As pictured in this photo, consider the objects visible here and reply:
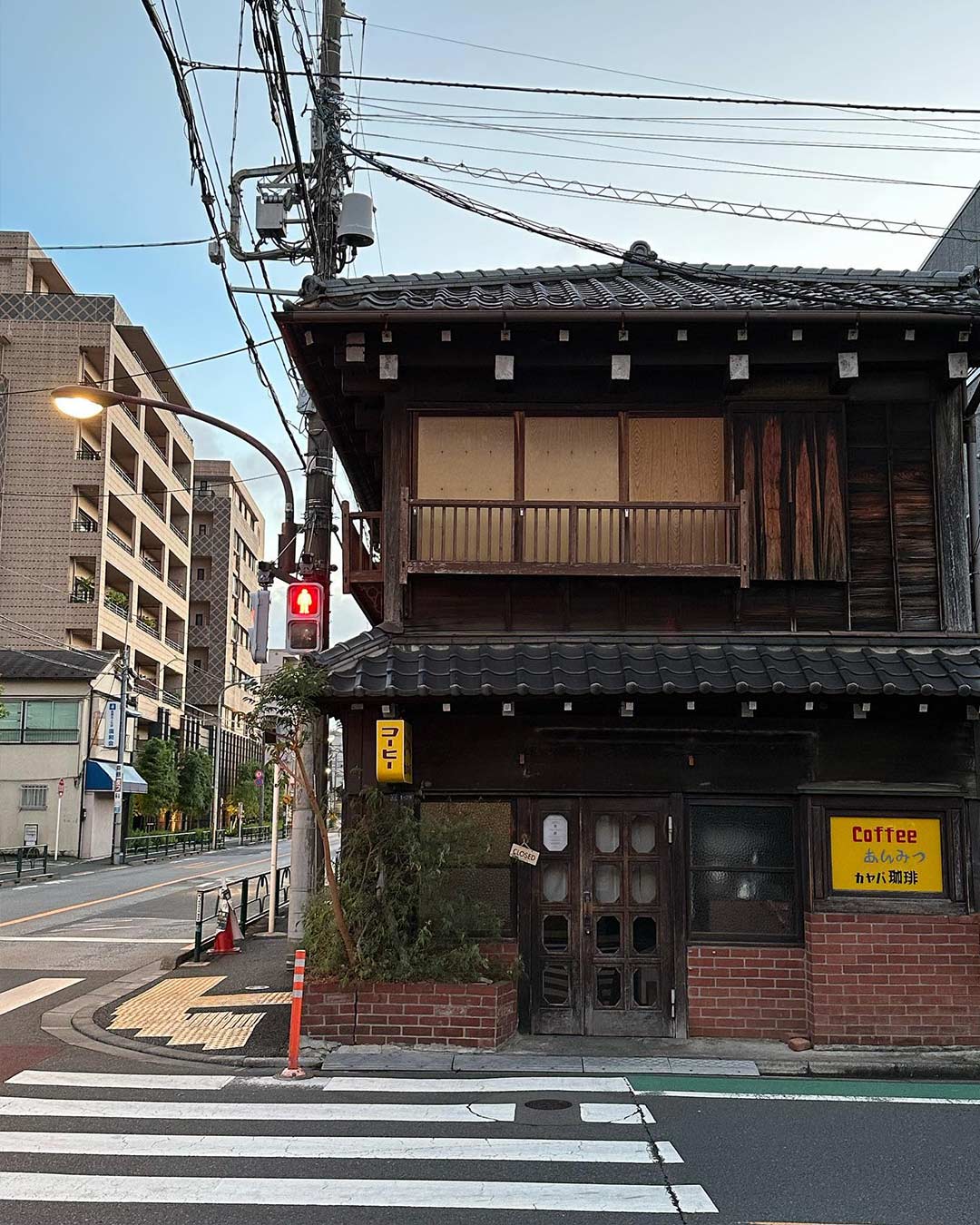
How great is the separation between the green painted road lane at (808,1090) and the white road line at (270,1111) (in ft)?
5.03

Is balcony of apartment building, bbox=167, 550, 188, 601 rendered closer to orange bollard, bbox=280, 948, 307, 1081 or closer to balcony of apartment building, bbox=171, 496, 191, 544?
balcony of apartment building, bbox=171, 496, 191, 544

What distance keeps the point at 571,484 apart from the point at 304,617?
327cm

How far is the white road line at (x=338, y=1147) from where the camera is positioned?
7.48 meters

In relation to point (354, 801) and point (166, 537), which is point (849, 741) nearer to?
point (354, 801)

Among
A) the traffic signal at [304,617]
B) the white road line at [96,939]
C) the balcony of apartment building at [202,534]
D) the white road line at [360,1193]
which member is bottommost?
the white road line at [96,939]

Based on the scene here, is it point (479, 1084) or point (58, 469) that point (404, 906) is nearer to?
point (479, 1084)

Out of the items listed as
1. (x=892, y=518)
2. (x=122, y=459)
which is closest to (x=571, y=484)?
(x=892, y=518)

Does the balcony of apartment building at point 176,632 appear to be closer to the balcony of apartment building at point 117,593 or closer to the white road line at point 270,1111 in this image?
the balcony of apartment building at point 117,593

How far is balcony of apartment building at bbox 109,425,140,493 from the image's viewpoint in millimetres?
53000

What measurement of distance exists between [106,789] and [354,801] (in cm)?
3958

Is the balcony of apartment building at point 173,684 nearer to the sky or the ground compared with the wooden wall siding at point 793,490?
nearer to the sky

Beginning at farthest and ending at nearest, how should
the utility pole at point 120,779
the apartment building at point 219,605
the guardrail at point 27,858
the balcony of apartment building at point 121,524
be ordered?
the apartment building at point 219,605 < the balcony of apartment building at point 121,524 < the utility pole at point 120,779 < the guardrail at point 27,858

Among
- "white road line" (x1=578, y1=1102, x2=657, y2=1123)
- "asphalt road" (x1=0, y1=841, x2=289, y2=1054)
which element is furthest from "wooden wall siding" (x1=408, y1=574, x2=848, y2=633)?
"asphalt road" (x1=0, y1=841, x2=289, y2=1054)

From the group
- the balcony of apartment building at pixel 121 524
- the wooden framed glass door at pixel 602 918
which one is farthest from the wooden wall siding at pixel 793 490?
the balcony of apartment building at pixel 121 524
